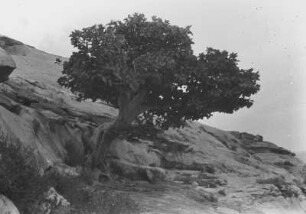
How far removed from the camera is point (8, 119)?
21750 mm

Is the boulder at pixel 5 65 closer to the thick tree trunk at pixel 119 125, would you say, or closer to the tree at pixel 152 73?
the tree at pixel 152 73

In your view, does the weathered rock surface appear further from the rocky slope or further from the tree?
the tree

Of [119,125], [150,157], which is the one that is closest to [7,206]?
[119,125]

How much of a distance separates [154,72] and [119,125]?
439 centimetres

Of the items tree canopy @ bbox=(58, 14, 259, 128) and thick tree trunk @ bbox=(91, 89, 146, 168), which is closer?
tree canopy @ bbox=(58, 14, 259, 128)

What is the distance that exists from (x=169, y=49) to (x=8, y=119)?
986 centimetres

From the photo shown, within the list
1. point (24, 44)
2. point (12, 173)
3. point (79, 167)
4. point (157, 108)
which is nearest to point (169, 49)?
point (157, 108)

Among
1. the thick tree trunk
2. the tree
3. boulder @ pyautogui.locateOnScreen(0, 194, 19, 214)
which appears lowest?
boulder @ pyautogui.locateOnScreen(0, 194, 19, 214)

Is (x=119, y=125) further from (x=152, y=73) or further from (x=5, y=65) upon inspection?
(x=5, y=65)

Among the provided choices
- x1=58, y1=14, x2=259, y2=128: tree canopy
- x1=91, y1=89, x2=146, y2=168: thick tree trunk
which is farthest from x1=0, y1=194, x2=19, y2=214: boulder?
x1=91, y1=89, x2=146, y2=168: thick tree trunk

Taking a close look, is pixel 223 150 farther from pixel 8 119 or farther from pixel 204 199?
pixel 8 119

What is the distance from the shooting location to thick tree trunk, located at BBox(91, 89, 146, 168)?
87.7 feet

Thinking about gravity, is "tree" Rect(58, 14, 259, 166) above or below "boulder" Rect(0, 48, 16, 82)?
above

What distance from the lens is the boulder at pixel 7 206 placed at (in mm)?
9922
